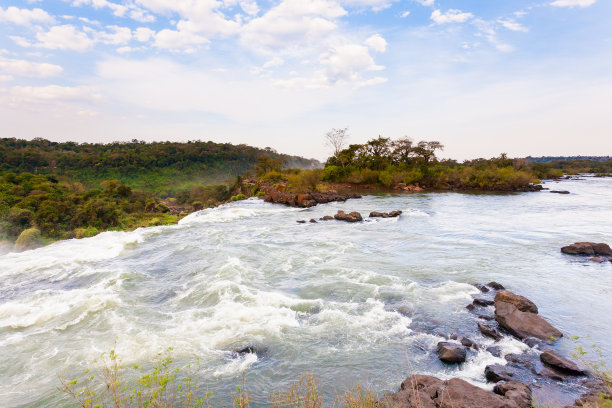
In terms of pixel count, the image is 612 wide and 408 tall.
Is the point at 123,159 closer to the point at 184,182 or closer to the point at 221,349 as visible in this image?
the point at 184,182

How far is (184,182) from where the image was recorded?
193ft

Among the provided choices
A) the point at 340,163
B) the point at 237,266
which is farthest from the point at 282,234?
the point at 340,163

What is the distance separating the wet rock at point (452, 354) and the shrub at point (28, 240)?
18538 mm

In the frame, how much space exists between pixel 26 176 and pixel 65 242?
14747mm

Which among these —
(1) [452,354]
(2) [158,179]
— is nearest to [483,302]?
(1) [452,354]

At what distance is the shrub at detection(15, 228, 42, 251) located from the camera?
15.2m

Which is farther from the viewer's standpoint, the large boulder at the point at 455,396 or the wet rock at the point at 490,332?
the wet rock at the point at 490,332

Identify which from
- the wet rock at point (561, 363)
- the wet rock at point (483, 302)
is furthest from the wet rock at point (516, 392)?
the wet rock at point (483, 302)

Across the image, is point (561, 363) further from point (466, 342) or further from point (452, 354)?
point (452, 354)

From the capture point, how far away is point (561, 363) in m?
5.70

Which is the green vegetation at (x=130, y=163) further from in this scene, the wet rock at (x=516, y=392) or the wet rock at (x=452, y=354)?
the wet rock at (x=516, y=392)

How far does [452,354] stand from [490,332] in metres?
1.59

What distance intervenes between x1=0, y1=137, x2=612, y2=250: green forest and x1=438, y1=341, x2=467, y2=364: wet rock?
18589 mm

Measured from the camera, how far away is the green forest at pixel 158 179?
18.1m
